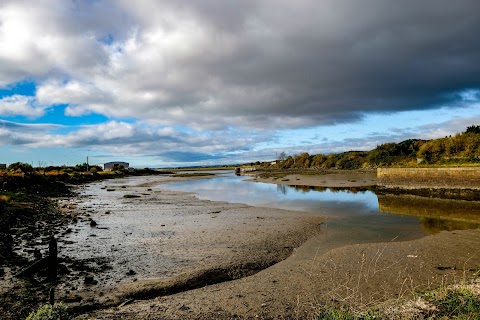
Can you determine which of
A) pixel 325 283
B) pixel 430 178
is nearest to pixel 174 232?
pixel 325 283

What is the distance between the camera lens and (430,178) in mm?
32500

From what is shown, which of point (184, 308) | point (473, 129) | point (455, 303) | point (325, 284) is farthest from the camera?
point (473, 129)

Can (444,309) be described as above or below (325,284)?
above

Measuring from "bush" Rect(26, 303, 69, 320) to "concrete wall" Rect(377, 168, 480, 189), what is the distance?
112ft

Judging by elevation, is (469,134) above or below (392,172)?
above

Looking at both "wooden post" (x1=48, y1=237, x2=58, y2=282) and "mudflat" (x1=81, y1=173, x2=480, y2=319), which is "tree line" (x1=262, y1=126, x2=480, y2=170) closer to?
"mudflat" (x1=81, y1=173, x2=480, y2=319)

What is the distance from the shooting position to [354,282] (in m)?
8.84

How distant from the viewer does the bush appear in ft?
20.3

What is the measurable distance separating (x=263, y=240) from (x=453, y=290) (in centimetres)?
834

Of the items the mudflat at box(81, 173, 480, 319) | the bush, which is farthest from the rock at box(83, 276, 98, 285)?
the bush

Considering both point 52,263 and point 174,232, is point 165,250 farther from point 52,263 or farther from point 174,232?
point 52,263

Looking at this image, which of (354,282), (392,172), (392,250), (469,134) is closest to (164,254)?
(354,282)

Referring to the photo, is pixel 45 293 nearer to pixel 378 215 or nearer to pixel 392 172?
pixel 378 215

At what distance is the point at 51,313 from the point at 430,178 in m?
36.1
